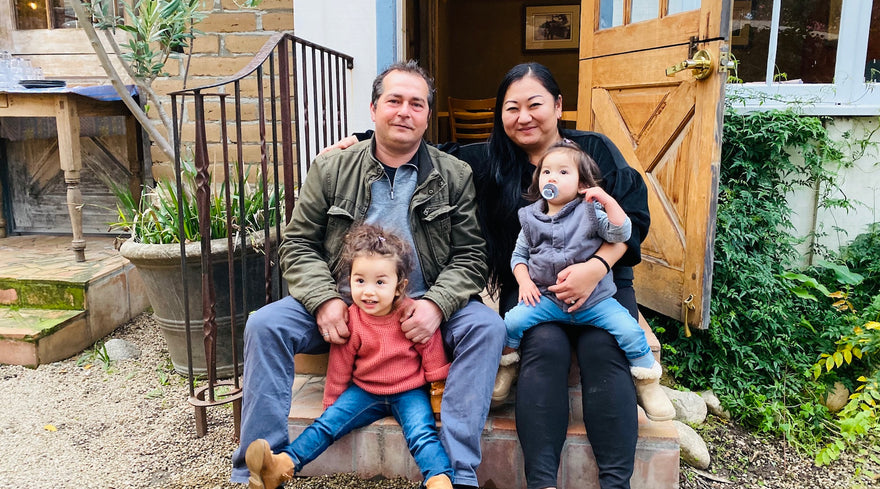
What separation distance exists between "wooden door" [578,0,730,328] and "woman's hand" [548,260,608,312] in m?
0.78

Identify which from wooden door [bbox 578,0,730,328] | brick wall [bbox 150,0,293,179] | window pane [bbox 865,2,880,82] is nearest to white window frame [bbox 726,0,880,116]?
window pane [bbox 865,2,880,82]

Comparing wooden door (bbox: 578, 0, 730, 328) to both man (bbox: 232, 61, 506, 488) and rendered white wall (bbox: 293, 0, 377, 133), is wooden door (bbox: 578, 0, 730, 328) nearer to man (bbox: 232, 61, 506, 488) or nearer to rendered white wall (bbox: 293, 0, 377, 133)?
man (bbox: 232, 61, 506, 488)

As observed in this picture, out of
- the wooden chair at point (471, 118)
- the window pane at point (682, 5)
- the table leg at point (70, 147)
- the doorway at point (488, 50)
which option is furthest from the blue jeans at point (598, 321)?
the doorway at point (488, 50)

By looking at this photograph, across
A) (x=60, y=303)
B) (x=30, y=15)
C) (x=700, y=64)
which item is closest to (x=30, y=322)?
(x=60, y=303)

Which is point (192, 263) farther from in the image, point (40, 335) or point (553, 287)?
point (553, 287)

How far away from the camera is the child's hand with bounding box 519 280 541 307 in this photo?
196 centimetres

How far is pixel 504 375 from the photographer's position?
1987mm

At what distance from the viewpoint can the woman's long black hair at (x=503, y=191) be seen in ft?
7.24

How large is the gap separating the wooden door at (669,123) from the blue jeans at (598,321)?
28.6 inches

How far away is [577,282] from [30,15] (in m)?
4.53

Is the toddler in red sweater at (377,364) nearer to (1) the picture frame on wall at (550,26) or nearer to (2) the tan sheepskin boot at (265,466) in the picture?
(2) the tan sheepskin boot at (265,466)

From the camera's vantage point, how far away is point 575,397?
207 cm

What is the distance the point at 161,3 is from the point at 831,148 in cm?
→ 321

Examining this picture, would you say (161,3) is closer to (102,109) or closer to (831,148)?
(102,109)
